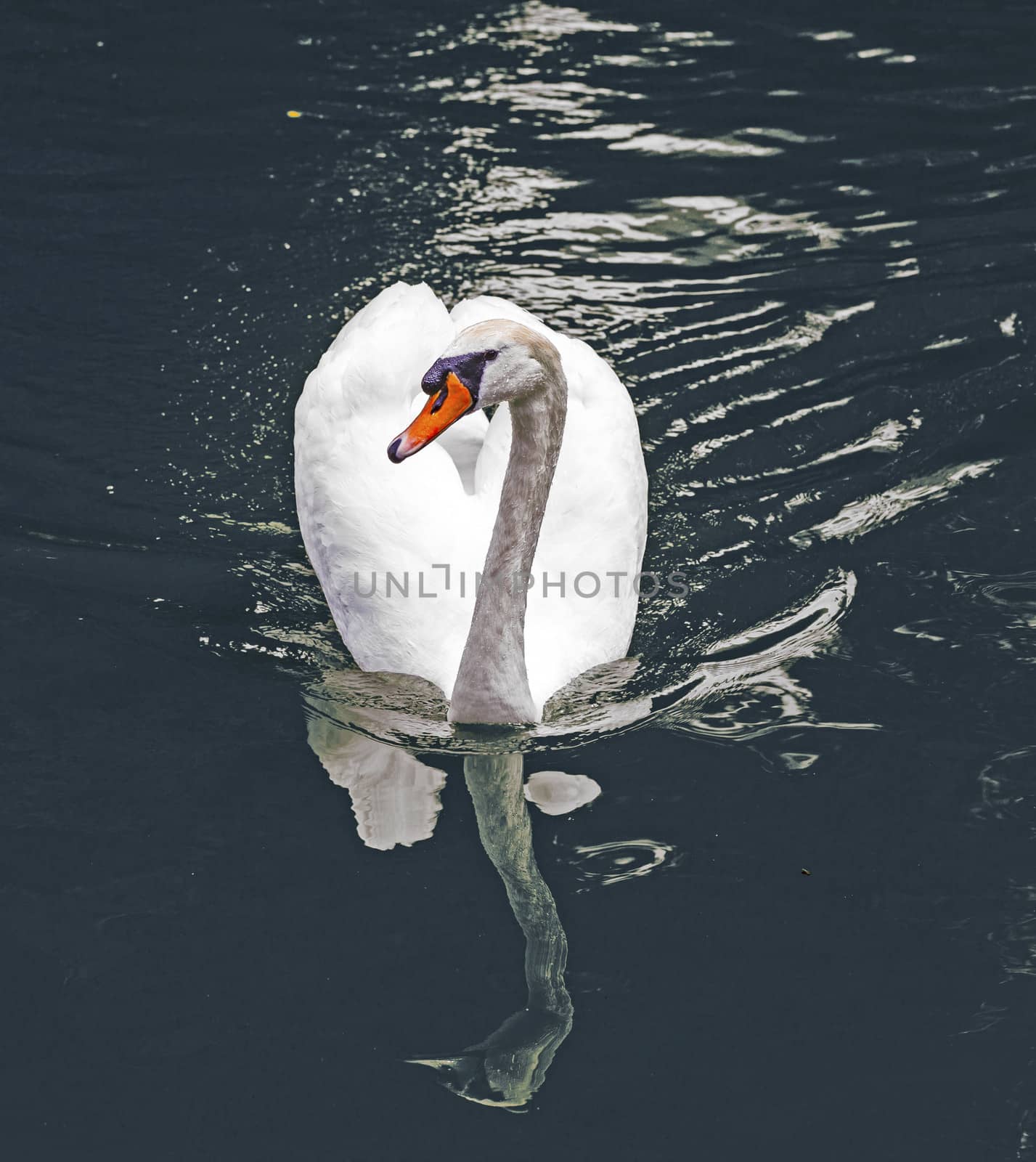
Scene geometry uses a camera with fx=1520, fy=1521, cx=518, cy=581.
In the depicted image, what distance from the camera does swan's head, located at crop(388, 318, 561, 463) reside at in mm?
4828

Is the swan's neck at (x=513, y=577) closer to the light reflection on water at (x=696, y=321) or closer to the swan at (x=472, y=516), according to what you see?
the swan at (x=472, y=516)

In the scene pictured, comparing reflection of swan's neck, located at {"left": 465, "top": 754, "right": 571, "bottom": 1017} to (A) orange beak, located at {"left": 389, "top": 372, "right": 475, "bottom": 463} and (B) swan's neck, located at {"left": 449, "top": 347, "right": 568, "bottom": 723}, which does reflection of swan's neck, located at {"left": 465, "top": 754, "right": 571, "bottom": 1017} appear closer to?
(B) swan's neck, located at {"left": 449, "top": 347, "right": 568, "bottom": 723}

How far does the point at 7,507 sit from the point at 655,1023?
3.97m

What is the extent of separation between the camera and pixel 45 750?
543 centimetres

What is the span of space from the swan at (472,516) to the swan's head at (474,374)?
0.17ft

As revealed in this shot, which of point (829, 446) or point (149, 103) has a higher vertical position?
point (149, 103)

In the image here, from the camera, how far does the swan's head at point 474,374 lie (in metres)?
4.83

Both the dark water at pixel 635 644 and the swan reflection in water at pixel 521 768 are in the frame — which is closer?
the dark water at pixel 635 644

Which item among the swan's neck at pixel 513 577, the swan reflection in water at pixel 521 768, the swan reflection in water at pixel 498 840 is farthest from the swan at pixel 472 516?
the swan reflection in water at pixel 498 840

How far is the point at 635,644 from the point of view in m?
6.24

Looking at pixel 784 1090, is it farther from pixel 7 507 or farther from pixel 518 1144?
pixel 7 507

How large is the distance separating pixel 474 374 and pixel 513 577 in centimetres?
84

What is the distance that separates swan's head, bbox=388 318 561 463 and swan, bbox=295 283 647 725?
5 cm

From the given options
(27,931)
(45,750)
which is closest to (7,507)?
(45,750)
